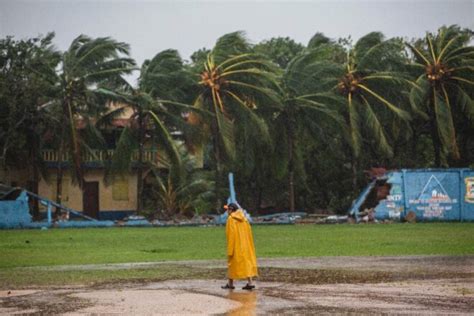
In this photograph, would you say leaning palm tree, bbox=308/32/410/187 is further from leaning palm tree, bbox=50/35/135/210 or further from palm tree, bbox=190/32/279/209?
leaning palm tree, bbox=50/35/135/210

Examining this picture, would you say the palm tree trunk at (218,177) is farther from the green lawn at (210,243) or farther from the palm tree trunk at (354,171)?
the green lawn at (210,243)

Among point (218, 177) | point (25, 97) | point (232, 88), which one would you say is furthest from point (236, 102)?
point (25, 97)

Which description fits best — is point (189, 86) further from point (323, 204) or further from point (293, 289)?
point (293, 289)

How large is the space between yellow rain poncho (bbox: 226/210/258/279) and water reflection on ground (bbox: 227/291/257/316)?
0.42 metres

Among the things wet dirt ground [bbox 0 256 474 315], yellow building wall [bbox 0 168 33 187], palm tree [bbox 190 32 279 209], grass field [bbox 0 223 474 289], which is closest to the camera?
wet dirt ground [bbox 0 256 474 315]

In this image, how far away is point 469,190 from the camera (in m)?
42.8

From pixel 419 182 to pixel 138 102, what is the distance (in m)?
12.7

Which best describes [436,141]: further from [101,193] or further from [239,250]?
[239,250]

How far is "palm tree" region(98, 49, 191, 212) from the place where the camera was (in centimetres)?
4612

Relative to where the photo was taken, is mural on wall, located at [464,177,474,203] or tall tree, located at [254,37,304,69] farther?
tall tree, located at [254,37,304,69]

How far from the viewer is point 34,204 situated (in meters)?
50.0

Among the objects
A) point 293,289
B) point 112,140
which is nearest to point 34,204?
point 112,140

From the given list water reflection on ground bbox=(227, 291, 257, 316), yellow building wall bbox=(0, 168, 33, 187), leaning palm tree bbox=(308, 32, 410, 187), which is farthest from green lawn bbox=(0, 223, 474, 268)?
yellow building wall bbox=(0, 168, 33, 187)

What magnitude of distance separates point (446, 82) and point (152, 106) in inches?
542
